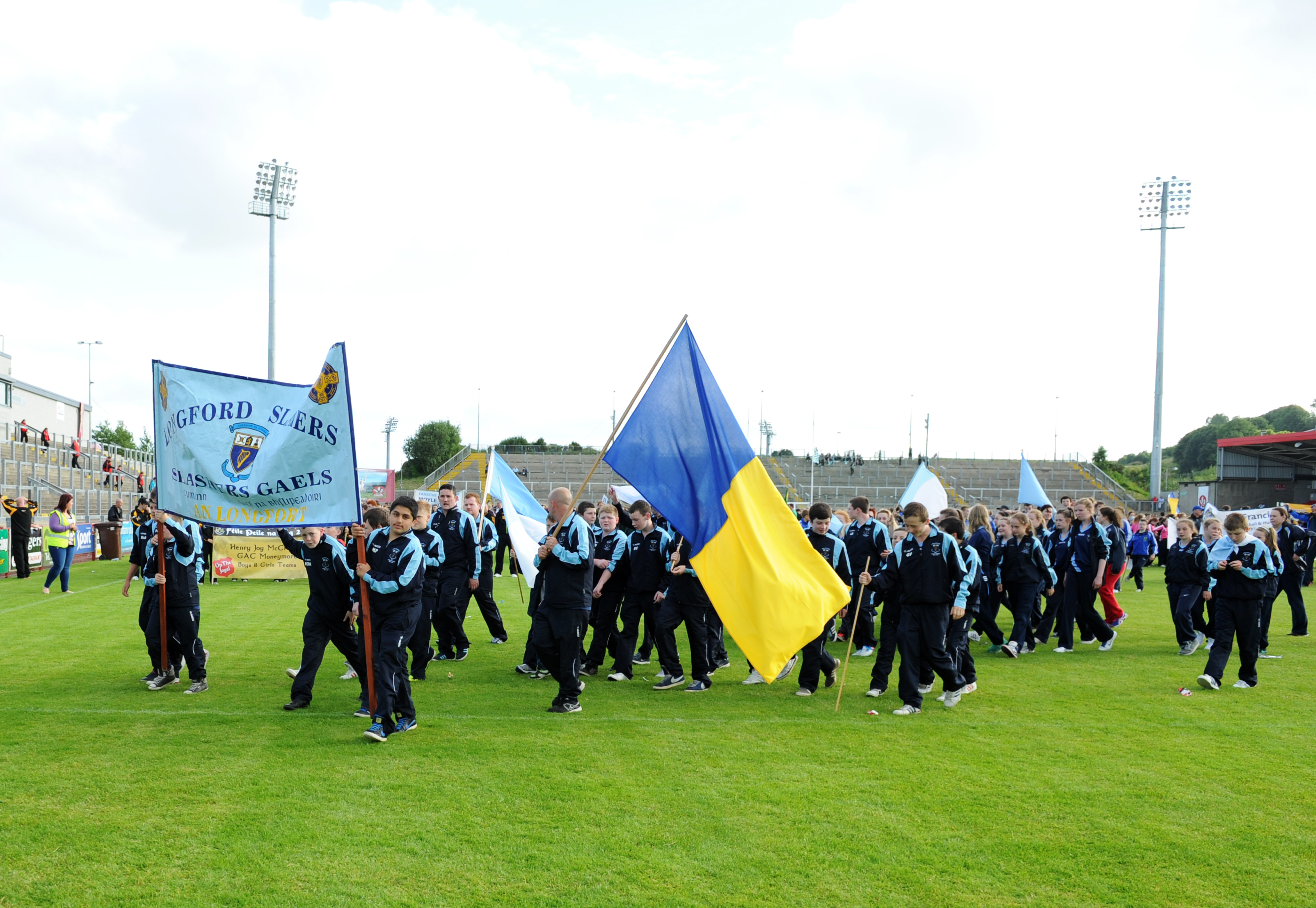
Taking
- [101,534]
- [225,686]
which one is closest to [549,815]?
[225,686]

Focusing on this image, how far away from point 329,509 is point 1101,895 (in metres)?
6.02

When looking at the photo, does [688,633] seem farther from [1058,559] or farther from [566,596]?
[1058,559]

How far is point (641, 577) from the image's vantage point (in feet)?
33.5

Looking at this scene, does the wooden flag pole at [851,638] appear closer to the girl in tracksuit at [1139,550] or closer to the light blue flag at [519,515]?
the light blue flag at [519,515]

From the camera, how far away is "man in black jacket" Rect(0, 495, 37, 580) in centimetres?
1944

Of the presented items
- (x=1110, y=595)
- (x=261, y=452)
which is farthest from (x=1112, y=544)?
(x=261, y=452)

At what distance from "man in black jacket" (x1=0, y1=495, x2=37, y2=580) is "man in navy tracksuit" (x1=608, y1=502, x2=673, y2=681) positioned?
16.1 m

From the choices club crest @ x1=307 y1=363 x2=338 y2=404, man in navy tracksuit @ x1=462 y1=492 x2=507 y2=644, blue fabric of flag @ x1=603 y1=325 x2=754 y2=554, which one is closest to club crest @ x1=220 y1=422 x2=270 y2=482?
club crest @ x1=307 y1=363 x2=338 y2=404

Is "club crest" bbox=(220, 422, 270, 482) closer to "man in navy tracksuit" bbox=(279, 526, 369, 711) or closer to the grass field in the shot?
"man in navy tracksuit" bbox=(279, 526, 369, 711)

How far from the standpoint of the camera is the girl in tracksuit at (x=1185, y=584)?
39.1 feet

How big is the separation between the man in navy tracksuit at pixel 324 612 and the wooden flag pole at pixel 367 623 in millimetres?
980

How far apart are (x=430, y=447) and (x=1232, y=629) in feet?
228

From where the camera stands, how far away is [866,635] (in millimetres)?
12609

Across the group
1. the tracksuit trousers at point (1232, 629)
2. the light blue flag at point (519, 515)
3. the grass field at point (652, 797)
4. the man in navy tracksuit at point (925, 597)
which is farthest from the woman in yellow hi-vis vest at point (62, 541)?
the tracksuit trousers at point (1232, 629)
